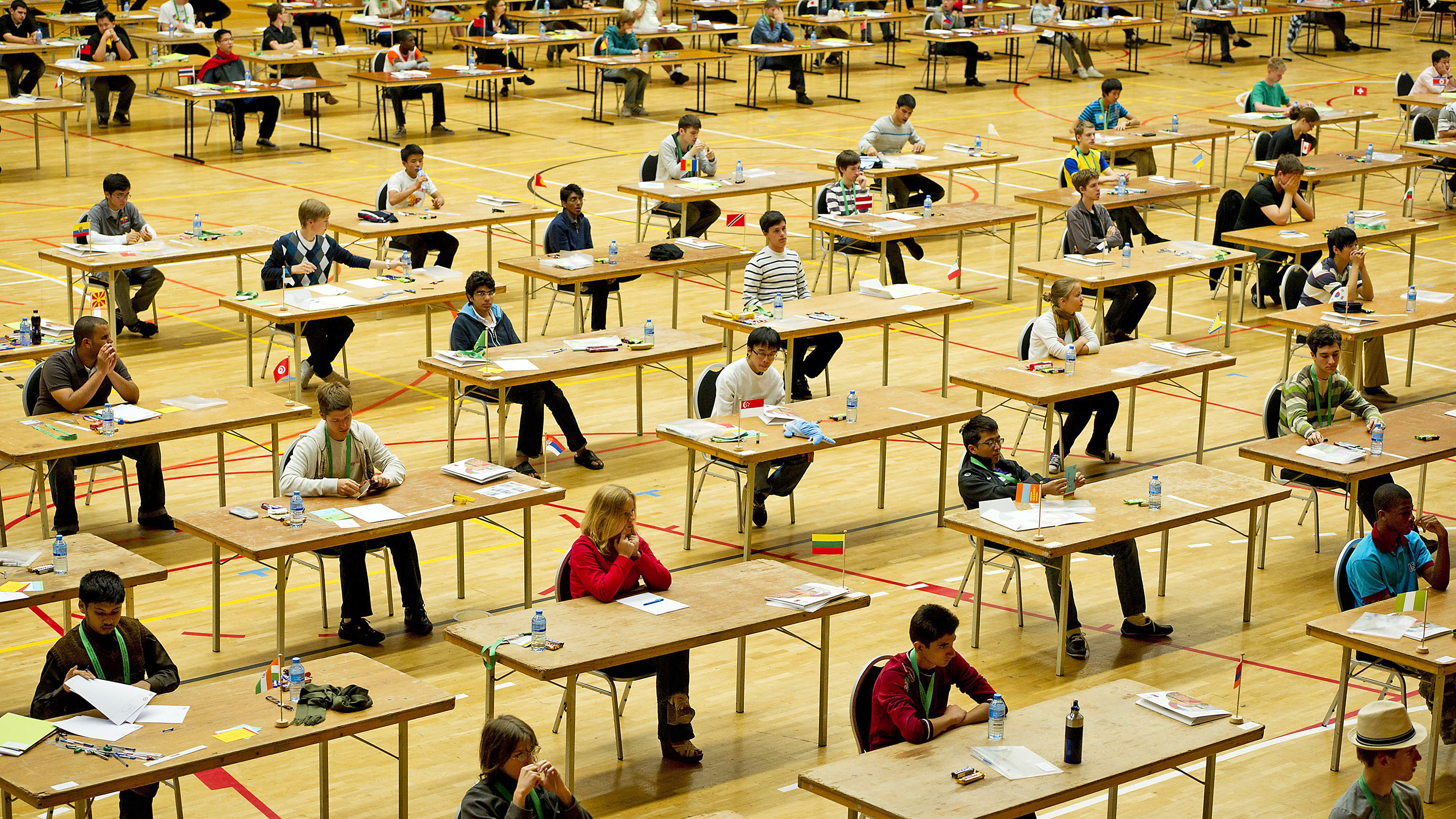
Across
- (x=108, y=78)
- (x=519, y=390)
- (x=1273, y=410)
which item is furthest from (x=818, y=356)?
(x=108, y=78)

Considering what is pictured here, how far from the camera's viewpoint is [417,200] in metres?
15.9

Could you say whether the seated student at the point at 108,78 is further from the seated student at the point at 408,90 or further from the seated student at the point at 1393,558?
the seated student at the point at 1393,558

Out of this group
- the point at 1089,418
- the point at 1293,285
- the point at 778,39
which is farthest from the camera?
the point at 778,39

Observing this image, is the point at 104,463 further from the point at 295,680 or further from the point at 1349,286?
the point at 1349,286

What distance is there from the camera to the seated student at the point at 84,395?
34.2 feet

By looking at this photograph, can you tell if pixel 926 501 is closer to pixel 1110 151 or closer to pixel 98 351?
pixel 98 351

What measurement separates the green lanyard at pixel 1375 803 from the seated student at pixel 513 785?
281cm

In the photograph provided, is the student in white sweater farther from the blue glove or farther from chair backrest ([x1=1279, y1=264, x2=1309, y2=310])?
chair backrest ([x1=1279, y1=264, x2=1309, y2=310])

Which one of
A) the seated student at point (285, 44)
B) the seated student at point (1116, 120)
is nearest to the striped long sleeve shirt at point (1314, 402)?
the seated student at point (1116, 120)

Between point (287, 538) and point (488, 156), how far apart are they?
1440cm

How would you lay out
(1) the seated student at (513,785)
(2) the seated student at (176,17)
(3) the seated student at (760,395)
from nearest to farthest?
(1) the seated student at (513,785) → (3) the seated student at (760,395) → (2) the seated student at (176,17)

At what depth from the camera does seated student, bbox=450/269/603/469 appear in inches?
464

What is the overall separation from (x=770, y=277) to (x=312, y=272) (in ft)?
11.5

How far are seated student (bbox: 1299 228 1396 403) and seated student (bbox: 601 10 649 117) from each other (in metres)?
13.6
